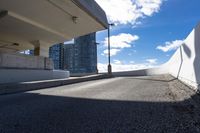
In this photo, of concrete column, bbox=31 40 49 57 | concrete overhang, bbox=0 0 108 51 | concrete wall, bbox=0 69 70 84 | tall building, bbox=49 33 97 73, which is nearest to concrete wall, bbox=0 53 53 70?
concrete wall, bbox=0 69 70 84

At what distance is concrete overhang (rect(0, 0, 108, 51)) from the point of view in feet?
50.8

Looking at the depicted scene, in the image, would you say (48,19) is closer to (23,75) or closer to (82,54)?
(23,75)

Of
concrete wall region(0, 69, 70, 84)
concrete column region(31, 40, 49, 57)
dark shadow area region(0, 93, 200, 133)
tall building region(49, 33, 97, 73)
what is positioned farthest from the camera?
tall building region(49, 33, 97, 73)

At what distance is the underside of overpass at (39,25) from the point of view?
15.8 meters

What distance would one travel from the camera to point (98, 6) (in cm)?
1938

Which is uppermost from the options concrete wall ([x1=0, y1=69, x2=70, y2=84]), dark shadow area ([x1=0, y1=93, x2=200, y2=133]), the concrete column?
the concrete column

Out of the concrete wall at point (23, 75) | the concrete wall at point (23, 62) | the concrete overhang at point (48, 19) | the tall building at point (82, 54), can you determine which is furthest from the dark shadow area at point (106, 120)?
the tall building at point (82, 54)

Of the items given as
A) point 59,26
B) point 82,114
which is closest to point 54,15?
point 59,26

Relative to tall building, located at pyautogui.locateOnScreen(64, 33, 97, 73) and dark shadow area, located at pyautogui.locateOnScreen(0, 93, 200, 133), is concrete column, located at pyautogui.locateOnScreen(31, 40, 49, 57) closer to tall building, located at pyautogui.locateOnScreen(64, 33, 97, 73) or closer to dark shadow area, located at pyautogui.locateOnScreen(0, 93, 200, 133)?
tall building, located at pyautogui.locateOnScreen(64, 33, 97, 73)

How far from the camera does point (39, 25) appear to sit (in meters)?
20.0

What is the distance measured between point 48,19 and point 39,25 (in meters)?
1.62

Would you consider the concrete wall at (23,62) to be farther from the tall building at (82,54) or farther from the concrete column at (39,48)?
the tall building at (82,54)

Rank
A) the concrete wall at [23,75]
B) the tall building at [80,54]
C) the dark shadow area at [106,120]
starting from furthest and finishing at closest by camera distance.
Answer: the tall building at [80,54] → the concrete wall at [23,75] → the dark shadow area at [106,120]

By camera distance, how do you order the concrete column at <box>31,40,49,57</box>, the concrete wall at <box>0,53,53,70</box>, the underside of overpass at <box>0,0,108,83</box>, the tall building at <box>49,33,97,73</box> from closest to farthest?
1. the underside of overpass at <box>0,0,108,83</box>
2. the concrete wall at <box>0,53,53,70</box>
3. the concrete column at <box>31,40,49,57</box>
4. the tall building at <box>49,33,97,73</box>
